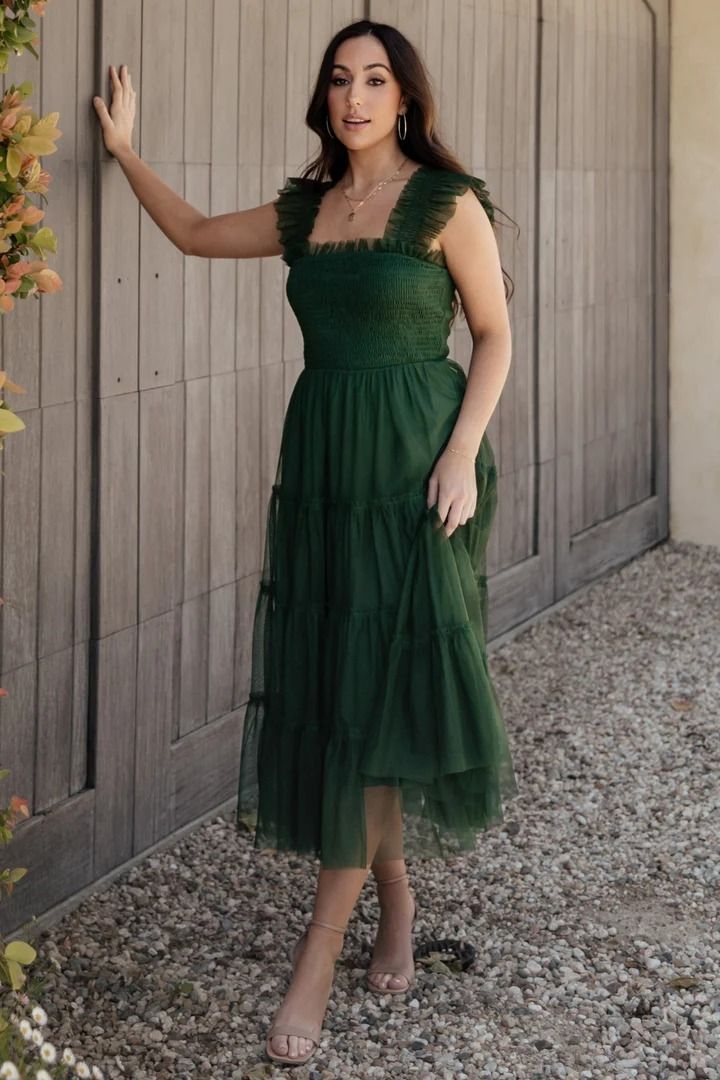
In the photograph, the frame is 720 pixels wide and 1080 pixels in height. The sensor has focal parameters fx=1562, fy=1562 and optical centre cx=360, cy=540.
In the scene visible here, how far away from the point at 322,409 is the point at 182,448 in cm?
90

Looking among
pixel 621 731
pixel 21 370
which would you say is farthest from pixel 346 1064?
pixel 621 731

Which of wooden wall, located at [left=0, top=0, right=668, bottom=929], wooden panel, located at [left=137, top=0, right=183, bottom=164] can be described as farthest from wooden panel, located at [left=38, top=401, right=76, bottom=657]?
wooden panel, located at [left=137, top=0, right=183, bottom=164]

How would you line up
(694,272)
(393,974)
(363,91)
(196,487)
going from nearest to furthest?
(363,91) < (393,974) < (196,487) < (694,272)

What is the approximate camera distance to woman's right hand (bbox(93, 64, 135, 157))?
10.4 ft

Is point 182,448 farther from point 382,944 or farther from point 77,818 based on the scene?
point 382,944

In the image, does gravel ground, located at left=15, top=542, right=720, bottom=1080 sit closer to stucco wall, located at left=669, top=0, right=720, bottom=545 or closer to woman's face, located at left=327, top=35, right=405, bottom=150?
woman's face, located at left=327, top=35, right=405, bottom=150

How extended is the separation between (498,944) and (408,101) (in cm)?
171

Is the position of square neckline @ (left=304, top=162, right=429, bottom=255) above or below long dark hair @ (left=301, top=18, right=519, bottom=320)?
below

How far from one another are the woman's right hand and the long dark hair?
47cm

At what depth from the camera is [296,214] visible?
115 inches

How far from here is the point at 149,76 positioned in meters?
3.41

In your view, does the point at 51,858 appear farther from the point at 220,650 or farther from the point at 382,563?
the point at 382,563

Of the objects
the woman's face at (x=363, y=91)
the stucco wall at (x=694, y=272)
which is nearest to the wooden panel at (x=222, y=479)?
the woman's face at (x=363, y=91)

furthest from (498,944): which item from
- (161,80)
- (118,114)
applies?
(161,80)
